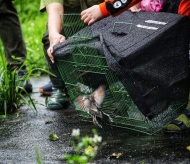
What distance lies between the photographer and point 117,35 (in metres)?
3.85

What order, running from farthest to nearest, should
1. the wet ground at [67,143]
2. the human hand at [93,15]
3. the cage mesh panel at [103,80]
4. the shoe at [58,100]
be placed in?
the shoe at [58,100] → the human hand at [93,15] → the cage mesh panel at [103,80] → the wet ground at [67,143]

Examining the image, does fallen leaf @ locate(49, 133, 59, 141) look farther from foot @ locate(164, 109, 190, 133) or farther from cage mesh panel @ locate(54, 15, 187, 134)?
foot @ locate(164, 109, 190, 133)

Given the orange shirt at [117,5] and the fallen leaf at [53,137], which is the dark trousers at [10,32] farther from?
the orange shirt at [117,5]

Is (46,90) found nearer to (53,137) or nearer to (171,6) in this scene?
(53,137)

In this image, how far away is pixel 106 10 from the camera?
155 inches

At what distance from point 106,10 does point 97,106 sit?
65cm

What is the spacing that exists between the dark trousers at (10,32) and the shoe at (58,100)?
0.89 meters

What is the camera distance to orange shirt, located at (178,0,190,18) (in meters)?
3.94

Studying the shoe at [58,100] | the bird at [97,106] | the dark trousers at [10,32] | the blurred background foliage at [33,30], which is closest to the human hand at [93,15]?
the bird at [97,106]

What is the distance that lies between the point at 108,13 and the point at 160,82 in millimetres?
583

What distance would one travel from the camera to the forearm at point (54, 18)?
4.36 metres

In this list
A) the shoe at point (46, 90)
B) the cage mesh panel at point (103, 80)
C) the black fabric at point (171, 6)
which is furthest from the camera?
the shoe at point (46, 90)

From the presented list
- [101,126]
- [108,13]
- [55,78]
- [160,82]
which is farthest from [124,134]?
[55,78]

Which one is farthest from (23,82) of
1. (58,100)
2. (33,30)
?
(33,30)
